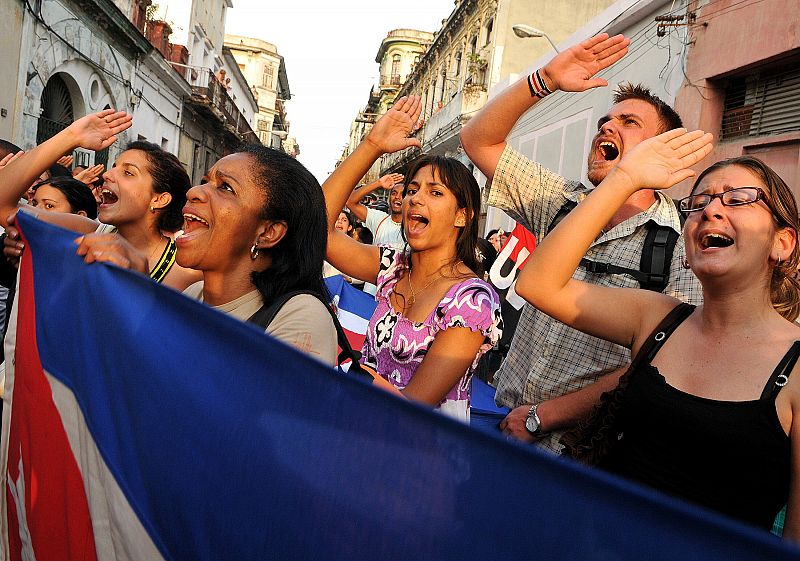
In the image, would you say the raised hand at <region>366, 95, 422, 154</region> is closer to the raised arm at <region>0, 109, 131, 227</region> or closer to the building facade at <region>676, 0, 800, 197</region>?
the raised arm at <region>0, 109, 131, 227</region>

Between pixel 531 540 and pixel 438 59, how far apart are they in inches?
1335

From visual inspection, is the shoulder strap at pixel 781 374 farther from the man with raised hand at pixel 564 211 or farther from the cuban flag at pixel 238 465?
the cuban flag at pixel 238 465

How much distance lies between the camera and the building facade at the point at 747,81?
7.83 metres

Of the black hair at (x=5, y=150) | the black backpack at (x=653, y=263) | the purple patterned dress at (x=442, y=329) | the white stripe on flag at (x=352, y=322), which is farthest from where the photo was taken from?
the white stripe on flag at (x=352, y=322)

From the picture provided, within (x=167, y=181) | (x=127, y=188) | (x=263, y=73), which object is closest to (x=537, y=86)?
(x=167, y=181)

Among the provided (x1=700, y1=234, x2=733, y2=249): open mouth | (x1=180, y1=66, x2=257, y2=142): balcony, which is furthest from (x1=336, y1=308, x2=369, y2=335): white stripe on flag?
(x1=180, y1=66, x2=257, y2=142): balcony

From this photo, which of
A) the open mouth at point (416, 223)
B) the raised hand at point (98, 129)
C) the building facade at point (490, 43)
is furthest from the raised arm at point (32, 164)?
the building facade at point (490, 43)

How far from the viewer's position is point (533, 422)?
2.42 m

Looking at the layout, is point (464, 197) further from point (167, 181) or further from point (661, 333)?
point (167, 181)

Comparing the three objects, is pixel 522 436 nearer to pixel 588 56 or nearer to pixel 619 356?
pixel 619 356

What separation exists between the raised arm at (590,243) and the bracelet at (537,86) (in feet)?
2.51

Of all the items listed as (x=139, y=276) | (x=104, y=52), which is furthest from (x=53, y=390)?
(x=104, y=52)

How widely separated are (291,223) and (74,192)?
7.63 feet

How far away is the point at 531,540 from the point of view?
94 centimetres
